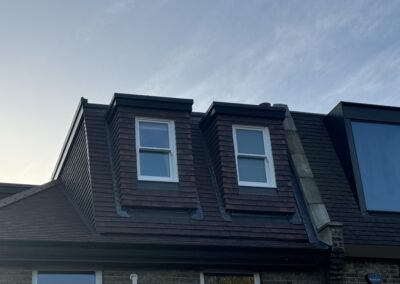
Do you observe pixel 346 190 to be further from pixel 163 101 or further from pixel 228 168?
pixel 163 101

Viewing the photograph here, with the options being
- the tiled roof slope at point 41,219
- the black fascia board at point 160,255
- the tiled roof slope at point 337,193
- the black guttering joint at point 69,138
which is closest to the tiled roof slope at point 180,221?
the black guttering joint at point 69,138

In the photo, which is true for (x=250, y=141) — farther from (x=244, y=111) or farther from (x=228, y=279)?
(x=228, y=279)

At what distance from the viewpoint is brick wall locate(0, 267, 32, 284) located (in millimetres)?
11922

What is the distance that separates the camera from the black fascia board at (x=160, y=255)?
12.0 meters

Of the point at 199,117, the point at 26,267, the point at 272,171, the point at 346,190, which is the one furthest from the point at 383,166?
the point at 26,267

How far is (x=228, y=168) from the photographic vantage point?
14789 millimetres

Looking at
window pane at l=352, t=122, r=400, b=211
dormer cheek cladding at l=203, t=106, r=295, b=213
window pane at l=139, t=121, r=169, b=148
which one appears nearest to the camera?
dormer cheek cladding at l=203, t=106, r=295, b=213

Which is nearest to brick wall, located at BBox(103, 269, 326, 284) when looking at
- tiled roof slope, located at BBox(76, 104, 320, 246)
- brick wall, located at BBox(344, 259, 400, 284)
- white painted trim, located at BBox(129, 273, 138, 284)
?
white painted trim, located at BBox(129, 273, 138, 284)

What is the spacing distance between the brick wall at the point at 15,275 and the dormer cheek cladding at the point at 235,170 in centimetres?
405

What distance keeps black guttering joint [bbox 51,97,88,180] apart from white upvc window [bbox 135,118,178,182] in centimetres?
141

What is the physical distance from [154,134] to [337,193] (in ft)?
13.2

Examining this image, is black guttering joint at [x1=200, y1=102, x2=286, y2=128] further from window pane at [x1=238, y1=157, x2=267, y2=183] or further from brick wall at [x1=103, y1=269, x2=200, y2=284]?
brick wall at [x1=103, y1=269, x2=200, y2=284]

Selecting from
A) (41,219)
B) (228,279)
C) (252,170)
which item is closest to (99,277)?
(41,219)

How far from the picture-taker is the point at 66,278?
12.4 m
